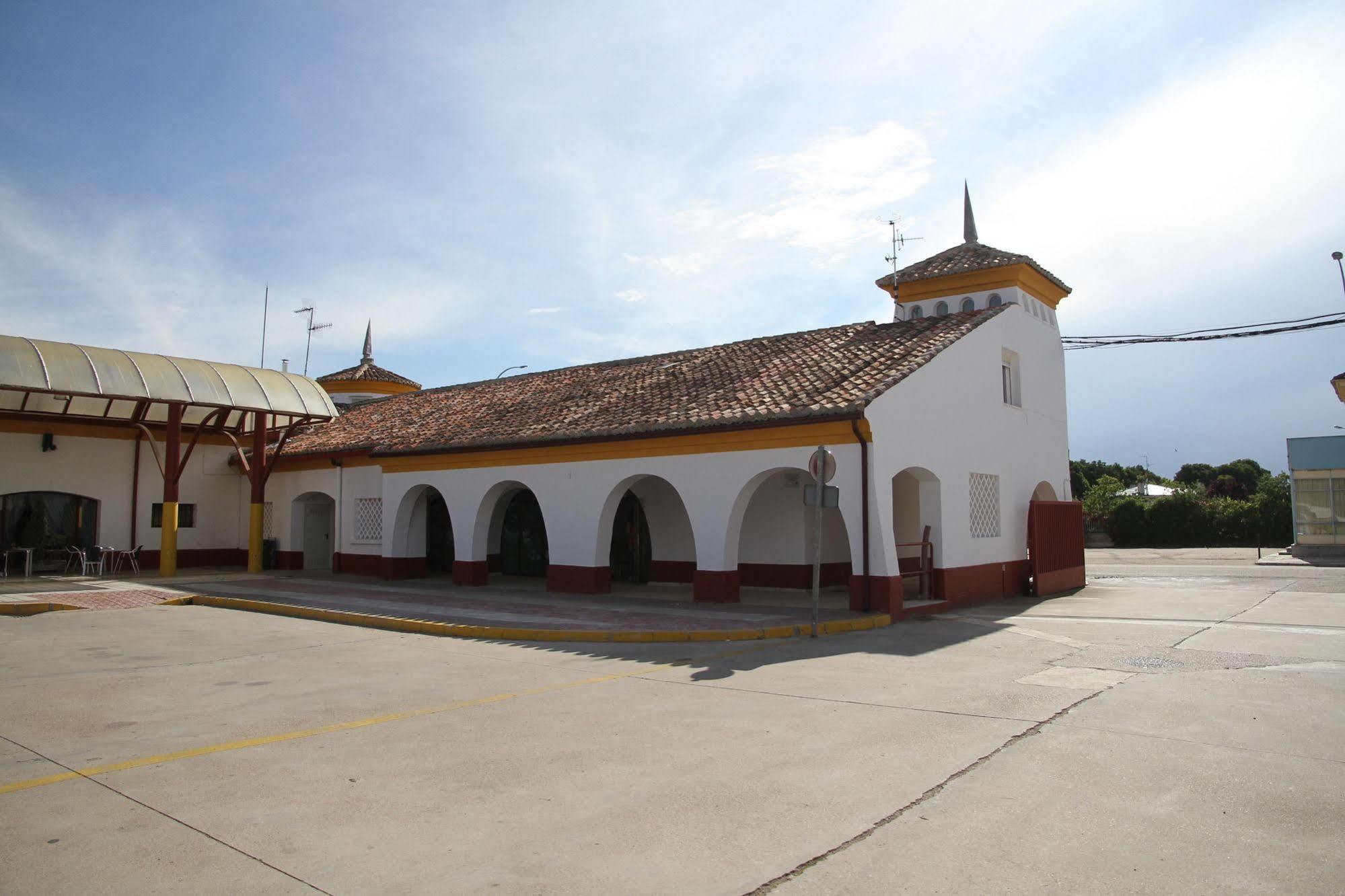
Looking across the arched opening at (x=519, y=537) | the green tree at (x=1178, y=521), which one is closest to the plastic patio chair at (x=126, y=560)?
the arched opening at (x=519, y=537)

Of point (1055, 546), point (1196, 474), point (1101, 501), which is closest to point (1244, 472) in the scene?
point (1196, 474)

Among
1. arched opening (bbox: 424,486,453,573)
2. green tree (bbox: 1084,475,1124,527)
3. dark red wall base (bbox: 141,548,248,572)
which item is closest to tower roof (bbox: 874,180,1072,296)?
arched opening (bbox: 424,486,453,573)

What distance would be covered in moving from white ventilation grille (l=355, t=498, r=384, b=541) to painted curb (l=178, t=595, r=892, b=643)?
8.13m

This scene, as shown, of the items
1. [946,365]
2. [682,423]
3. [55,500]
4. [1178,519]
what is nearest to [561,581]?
[682,423]

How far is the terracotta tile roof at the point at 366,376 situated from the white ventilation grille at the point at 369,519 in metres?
10.7

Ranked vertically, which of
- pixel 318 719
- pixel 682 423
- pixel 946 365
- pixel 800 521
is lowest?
pixel 318 719

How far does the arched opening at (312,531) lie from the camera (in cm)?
2447

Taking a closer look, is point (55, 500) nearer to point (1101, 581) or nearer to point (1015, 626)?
point (1015, 626)

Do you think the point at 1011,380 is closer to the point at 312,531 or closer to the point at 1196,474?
the point at 312,531

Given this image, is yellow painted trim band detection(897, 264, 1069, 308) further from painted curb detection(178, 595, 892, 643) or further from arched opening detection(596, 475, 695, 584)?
painted curb detection(178, 595, 892, 643)

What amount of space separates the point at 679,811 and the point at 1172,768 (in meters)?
3.10

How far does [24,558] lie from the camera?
21562 mm

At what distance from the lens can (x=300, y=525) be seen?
24656 mm

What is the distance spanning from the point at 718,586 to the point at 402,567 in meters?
9.14
